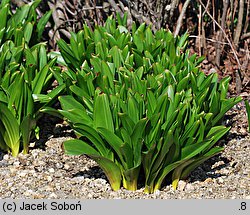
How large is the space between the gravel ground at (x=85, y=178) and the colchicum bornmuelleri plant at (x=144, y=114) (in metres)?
0.09

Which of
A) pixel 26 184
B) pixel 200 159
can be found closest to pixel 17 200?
pixel 26 184

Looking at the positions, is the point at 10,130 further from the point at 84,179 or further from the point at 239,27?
the point at 239,27

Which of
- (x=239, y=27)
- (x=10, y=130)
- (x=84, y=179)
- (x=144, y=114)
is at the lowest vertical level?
(x=84, y=179)

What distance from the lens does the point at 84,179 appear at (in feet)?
11.7

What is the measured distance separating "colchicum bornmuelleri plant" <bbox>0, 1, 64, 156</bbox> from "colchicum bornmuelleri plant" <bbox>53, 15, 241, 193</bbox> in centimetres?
15

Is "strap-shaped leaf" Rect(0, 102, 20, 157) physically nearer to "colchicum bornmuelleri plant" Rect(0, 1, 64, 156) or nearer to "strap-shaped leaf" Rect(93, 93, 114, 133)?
"colchicum bornmuelleri plant" Rect(0, 1, 64, 156)

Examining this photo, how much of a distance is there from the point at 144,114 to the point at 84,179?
56cm

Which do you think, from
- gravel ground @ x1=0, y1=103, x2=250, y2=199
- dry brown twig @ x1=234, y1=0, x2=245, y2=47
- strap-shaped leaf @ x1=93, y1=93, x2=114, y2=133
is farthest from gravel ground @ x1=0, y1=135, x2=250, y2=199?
dry brown twig @ x1=234, y1=0, x2=245, y2=47

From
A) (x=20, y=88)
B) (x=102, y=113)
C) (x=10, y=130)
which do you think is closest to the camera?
(x=102, y=113)

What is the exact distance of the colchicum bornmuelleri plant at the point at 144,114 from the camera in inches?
125

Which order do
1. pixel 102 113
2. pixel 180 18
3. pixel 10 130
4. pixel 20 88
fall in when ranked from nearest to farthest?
pixel 102 113, pixel 20 88, pixel 10 130, pixel 180 18

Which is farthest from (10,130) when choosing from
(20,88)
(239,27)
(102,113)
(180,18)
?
(239,27)

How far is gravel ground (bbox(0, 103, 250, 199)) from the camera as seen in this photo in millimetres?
3436

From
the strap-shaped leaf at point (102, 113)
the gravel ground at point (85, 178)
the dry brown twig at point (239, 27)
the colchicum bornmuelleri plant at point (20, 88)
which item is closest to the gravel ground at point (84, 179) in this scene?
the gravel ground at point (85, 178)
